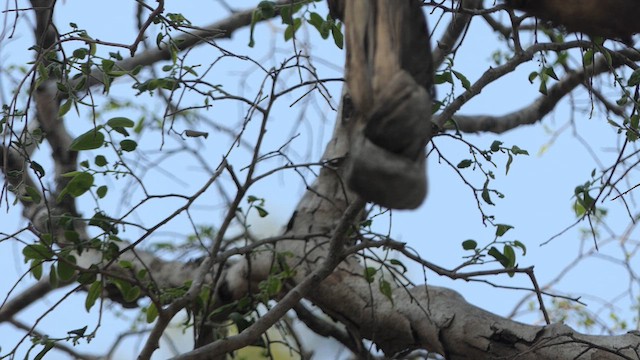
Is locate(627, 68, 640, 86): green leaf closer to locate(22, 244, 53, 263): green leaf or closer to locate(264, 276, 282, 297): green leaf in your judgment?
locate(264, 276, 282, 297): green leaf

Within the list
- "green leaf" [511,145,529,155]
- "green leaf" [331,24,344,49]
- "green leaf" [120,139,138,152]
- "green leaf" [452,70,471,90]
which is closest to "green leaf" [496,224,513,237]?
"green leaf" [511,145,529,155]

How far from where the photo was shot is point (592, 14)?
50.4 inches

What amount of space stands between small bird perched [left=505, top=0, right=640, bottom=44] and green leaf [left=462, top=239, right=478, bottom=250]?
99 centimetres

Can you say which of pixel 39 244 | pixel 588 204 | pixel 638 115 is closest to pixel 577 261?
pixel 588 204

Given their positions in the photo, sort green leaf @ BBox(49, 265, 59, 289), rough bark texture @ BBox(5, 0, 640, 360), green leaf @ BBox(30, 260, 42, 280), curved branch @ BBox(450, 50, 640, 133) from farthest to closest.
A: curved branch @ BBox(450, 50, 640, 133), green leaf @ BBox(49, 265, 59, 289), green leaf @ BBox(30, 260, 42, 280), rough bark texture @ BBox(5, 0, 640, 360)

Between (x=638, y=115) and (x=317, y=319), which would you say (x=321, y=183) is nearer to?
(x=317, y=319)

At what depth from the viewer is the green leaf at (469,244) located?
225 cm

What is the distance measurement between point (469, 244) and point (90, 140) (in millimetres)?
960

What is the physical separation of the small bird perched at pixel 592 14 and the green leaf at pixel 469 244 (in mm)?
992

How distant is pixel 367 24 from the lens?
4.03 ft

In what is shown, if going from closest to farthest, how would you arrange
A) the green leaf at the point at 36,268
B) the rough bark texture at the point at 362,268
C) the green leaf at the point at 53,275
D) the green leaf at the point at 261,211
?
the rough bark texture at the point at 362,268 → the green leaf at the point at 36,268 → the green leaf at the point at 53,275 → the green leaf at the point at 261,211

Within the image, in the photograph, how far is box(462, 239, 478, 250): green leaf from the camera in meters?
2.25

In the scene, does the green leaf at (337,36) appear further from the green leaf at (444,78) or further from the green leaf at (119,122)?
the green leaf at (119,122)

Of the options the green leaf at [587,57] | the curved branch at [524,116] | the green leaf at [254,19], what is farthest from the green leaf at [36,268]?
the curved branch at [524,116]
